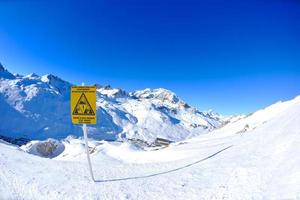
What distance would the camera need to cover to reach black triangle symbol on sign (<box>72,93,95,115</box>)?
9.42 m

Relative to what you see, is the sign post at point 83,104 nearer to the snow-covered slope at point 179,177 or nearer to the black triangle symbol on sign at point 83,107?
the black triangle symbol on sign at point 83,107

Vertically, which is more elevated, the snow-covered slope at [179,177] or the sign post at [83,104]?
the sign post at [83,104]

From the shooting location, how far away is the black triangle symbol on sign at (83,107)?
9422mm

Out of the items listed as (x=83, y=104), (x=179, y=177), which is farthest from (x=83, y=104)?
(x=179, y=177)

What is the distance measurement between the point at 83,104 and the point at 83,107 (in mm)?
96

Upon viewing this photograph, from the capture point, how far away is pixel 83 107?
31.1 ft

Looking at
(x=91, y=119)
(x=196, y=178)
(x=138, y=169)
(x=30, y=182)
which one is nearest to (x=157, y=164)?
(x=138, y=169)

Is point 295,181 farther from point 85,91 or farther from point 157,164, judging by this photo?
point 85,91

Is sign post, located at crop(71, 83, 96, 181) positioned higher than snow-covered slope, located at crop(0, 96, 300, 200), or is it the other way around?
sign post, located at crop(71, 83, 96, 181)

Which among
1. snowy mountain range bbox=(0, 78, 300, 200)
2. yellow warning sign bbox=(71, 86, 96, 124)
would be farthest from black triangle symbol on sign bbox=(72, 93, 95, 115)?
snowy mountain range bbox=(0, 78, 300, 200)

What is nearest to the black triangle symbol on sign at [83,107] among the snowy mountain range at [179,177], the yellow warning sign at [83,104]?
the yellow warning sign at [83,104]

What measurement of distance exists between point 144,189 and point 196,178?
1702mm

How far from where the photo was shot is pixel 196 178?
30.5ft

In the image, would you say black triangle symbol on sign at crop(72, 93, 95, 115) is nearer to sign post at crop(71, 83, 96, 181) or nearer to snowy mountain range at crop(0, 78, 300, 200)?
sign post at crop(71, 83, 96, 181)
